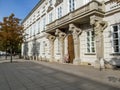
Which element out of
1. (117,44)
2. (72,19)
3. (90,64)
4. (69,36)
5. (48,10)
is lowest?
(90,64)

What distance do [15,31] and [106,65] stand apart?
16.3m

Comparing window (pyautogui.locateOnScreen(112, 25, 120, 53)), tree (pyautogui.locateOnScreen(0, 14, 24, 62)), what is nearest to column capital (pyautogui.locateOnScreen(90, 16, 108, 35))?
window (pyautogui.locateOnScreen(112, 25, 120, 53))

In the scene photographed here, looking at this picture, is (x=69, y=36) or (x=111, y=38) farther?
(x=69, y=36)

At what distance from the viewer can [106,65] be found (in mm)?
13945

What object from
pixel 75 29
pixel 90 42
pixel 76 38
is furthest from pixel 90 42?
pixel 75 29

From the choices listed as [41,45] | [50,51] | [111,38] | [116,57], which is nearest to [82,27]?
[111,38]

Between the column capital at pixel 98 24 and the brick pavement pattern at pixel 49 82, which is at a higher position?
the column capital at pixel 98 24

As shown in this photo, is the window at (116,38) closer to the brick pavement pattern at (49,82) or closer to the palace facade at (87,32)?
the palace facade at (87,32)

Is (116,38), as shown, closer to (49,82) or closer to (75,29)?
(75,29)

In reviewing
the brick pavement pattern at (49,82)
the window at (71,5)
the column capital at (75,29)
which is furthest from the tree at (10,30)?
the brick pavement pattern at (49,82)

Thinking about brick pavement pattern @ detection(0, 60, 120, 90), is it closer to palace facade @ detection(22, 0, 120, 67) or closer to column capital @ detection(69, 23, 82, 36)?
palace facade @ detection(22, 0, 120, 67)

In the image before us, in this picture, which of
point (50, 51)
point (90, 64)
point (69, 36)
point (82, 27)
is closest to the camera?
point (90, 64)

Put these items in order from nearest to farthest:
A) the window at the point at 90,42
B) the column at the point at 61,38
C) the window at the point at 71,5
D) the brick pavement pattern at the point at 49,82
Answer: the brick pavement pattern at the point at 49,82, the window at the point at 90,42, the window at the point at 71,5, the column at the point at 61,38

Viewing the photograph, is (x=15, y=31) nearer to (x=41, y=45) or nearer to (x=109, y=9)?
(x=41, y=45)
